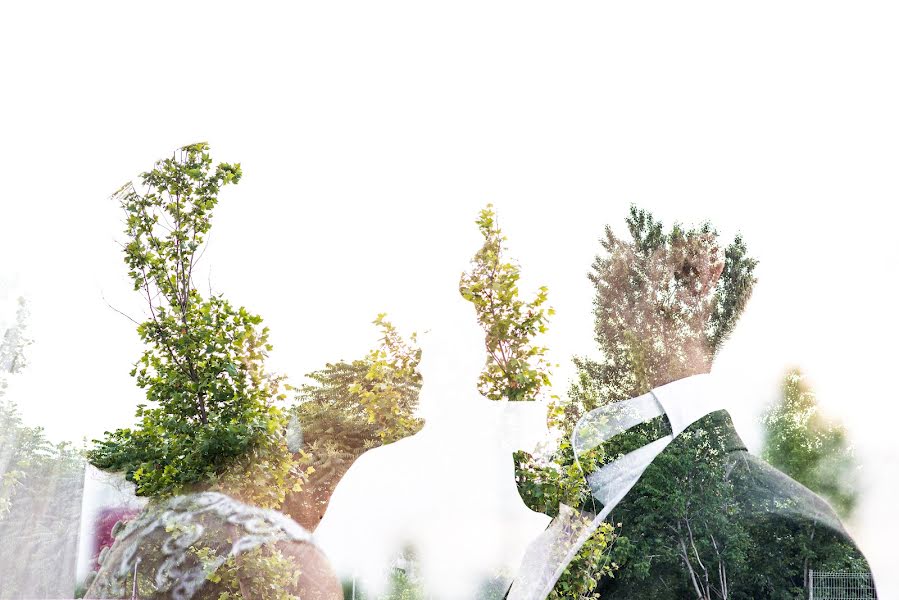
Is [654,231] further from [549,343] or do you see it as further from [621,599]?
[549,343]

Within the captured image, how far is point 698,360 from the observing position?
431 centimetres

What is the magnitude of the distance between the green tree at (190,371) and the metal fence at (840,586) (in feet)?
9.79

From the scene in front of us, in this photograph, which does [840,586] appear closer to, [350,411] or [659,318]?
[659,318]

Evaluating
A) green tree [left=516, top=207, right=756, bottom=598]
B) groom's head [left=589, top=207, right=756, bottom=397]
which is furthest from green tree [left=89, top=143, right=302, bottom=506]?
groom's head [left=589, top=207, right=756, bottom=397]

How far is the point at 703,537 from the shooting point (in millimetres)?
4598

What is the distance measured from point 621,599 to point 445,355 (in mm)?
3709

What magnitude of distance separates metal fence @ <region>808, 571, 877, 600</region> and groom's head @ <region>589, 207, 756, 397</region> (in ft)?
4.47

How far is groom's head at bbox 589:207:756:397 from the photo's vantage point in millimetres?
4348

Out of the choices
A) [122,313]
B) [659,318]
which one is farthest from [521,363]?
[659,318]

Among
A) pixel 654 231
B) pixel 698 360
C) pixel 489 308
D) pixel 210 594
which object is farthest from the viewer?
pixel 654 231

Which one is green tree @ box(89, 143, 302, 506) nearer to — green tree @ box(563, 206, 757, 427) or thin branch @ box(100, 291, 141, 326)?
thin branch @ box(100, 291, 141, 326)

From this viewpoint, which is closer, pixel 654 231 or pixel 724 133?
pixel 724 133

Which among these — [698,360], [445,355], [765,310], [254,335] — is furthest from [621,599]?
[445,355]

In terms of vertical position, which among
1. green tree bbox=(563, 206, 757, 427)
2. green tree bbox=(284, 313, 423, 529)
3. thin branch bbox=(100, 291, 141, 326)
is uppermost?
green tree bbox=(563, 206, 757, 427)
